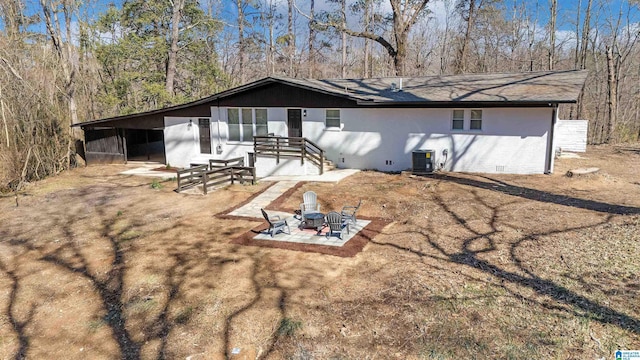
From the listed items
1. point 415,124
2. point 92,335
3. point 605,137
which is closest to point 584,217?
point 415,124

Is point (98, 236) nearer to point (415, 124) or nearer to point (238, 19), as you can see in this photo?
point (415, 124)

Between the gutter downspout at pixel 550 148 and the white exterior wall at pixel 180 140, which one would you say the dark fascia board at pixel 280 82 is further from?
the gutter downspout at pixel 550 148

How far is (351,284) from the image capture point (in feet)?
23.0

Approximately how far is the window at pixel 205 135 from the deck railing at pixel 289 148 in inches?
117

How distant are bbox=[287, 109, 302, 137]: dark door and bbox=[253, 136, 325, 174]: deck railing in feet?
1.86

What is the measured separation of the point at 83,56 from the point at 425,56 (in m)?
28.5

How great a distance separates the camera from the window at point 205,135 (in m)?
19.2

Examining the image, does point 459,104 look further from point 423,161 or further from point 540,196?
point 540,196

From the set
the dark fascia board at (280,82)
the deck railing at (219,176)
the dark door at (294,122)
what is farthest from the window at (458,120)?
the deck railing at (219,176)

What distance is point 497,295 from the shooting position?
6.30 metres

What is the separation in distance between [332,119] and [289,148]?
217 cm

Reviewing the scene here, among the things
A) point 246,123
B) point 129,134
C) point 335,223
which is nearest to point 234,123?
point 246,123

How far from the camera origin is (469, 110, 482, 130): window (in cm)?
1510

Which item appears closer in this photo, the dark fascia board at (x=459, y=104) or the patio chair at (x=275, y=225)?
the patio chair at (x=275, y=225)
